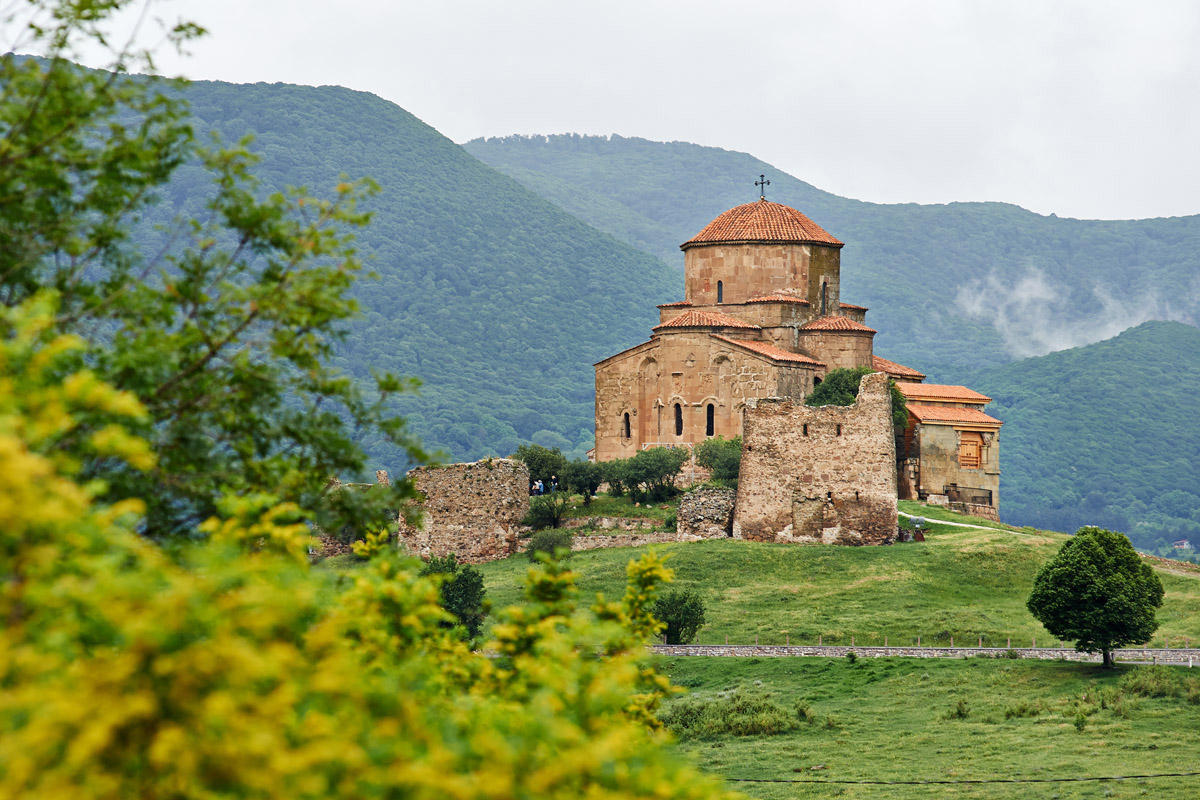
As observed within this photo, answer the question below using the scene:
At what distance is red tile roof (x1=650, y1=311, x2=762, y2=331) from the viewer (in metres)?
50.4

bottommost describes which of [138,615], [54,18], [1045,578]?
[1045,578]

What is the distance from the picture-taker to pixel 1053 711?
25047mm

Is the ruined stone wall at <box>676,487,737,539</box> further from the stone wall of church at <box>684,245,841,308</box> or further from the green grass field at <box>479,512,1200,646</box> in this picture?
the stone wall of church at <box>684,245,841,308</box>

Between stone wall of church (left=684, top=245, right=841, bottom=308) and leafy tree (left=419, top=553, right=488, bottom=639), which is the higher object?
stone wall of church (left=684, top=245, right=841, bottom=308)

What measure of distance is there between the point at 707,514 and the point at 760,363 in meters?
Answer: 9.08

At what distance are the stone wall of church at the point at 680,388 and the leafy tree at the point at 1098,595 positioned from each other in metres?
19.7

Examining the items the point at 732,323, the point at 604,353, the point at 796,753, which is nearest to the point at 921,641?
the point at 796,753

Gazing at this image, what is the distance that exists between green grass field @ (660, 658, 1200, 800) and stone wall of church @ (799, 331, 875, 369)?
24223mm

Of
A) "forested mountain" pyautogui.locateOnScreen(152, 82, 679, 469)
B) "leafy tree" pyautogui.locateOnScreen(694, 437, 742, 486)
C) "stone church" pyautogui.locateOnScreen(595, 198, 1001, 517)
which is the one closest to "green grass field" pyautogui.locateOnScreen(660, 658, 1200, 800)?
"leafy tree" pyautogui.locateOnScreen(694, 437, 742, 486)

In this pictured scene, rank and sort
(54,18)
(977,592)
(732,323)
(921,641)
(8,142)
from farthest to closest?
(732,323)
(977,592)
(921,641)
(54,18)
(8,142)

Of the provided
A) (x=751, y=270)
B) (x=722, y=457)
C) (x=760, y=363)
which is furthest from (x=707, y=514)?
(x=751, y=270)

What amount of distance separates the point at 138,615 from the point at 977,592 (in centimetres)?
3192

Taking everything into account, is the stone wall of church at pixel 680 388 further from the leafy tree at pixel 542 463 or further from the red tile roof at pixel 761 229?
the red tile roof at pixel 761 229

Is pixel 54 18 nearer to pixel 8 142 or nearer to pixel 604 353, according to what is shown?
pixel 8 142
